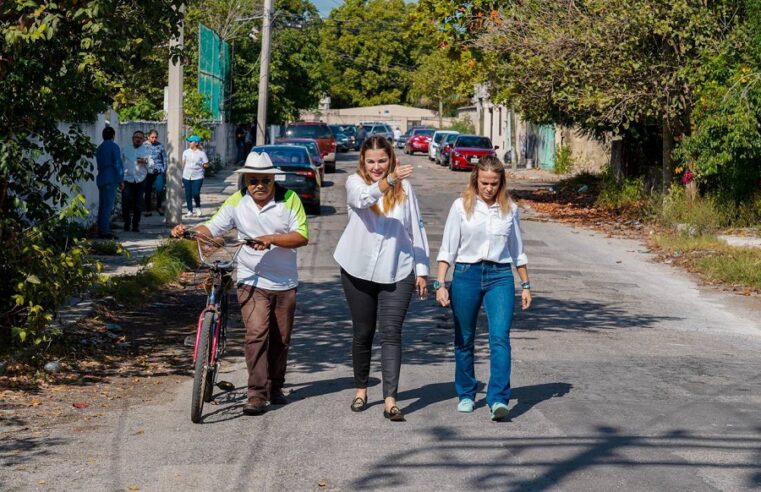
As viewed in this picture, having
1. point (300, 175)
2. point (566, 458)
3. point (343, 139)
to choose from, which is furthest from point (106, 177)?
point (343, 139)

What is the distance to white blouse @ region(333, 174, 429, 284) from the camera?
7543 millimetres

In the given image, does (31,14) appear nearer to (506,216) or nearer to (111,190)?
(506,216)

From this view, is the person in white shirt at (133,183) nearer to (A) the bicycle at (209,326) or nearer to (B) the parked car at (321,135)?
(A) the bicycle at (209,326)

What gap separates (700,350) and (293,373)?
3.96m

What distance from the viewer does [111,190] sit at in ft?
60.6

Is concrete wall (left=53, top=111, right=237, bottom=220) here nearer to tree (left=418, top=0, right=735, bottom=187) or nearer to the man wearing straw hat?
the man wearing straw hat

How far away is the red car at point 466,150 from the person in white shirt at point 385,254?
37850 mm

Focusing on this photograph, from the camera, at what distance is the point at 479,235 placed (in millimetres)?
7797

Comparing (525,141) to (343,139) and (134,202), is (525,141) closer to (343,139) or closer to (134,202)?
(343,139)

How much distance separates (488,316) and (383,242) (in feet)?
2.98

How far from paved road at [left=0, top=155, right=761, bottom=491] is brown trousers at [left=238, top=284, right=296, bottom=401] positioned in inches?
10.4

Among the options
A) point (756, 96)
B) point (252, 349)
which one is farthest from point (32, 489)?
point (756, 96)

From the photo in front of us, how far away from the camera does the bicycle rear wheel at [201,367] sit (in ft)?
24.3

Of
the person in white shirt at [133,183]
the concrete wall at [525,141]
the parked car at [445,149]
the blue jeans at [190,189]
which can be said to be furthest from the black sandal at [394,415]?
the parked car at [445,149]
